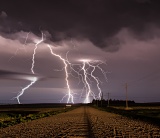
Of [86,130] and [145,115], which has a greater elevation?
[145,115]

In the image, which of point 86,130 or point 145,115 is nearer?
point 86,130

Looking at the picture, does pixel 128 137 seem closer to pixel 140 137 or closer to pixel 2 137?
pixel 140 137

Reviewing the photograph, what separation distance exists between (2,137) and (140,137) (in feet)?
21.6

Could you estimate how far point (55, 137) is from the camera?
13164 mm

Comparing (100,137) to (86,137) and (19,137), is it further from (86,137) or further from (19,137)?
(19,137)

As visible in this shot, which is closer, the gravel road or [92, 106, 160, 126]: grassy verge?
the gravel road

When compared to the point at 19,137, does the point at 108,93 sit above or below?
above

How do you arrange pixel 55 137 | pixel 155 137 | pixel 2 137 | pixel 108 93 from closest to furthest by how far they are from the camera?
pixel 155 137
pixel 55 137
pixel 2 137
pixel 108 93

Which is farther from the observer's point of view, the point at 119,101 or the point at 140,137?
the point at 119,101

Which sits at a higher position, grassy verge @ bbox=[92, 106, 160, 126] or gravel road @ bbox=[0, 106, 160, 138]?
grassy verge @ bbox=[92, 106, 160, 126]

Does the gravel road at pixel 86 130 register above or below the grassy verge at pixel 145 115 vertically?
below

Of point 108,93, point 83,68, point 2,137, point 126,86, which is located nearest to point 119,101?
point 108,93

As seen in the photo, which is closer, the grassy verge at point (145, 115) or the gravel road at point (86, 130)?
the gravel road at point (86, 130)

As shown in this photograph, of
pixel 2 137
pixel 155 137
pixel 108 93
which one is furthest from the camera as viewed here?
pixel 108 93
